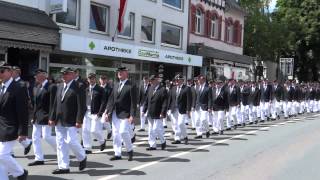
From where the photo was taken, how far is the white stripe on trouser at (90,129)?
12.8m

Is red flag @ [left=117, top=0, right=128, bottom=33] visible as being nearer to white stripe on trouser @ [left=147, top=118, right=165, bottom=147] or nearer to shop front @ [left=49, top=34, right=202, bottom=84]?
shop front @ [left=49, top=34, right=202, bottom=84]

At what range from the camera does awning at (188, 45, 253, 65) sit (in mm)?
34966

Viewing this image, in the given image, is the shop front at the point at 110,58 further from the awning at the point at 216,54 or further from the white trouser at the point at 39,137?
the white trouser at the point at 39,137

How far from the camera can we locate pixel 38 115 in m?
11.1

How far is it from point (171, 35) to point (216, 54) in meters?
4.96

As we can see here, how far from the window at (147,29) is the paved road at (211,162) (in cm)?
1398

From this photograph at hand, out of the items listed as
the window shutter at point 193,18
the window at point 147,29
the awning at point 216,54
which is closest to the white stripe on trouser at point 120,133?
the window at point 147,29

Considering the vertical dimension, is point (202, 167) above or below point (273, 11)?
below

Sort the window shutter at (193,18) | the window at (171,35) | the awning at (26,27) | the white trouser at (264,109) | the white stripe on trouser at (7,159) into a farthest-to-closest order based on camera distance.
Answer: the window shutter at (193,18) < the window at (171,35) < the white trouser at (264,109) < the awning at (26,27) < the white stripe on trouser at (7,159)

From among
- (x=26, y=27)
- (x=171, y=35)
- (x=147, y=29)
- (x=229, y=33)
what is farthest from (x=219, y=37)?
(x=26, y=27)

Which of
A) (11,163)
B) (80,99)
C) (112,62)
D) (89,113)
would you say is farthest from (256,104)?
(11,163)

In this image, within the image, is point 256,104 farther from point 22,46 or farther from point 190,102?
point 22,46

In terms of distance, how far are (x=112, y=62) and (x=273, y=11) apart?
36.0m

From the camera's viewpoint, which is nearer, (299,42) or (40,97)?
(40,97)
